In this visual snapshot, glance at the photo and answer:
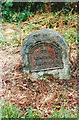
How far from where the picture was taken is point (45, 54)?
11.7 ft

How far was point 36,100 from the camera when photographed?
321 centimetres

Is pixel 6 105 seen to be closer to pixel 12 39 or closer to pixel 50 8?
pixel 12 39

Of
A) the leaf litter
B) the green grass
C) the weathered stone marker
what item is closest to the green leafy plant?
the green grass

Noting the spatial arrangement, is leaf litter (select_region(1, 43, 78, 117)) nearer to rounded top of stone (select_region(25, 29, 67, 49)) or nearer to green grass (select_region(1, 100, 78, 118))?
green grass (select_region(1, 100, 78, 118))

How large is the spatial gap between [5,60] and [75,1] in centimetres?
329

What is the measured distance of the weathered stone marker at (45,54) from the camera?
138 inches

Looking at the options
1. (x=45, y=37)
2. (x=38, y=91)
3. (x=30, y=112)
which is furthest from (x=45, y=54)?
(x=30, y=112)

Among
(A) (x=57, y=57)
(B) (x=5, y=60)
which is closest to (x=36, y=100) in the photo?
(A) (x=57, y=57)

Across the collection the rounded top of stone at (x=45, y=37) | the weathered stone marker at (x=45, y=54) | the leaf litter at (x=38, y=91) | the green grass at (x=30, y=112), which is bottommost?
the green grass at (x=30, y=112)

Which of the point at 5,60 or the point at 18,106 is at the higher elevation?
the point at 5,60

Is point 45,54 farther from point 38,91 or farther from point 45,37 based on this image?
point 38,91

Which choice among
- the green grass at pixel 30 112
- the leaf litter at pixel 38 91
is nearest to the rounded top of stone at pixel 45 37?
the leaf litter at pixel 38 91

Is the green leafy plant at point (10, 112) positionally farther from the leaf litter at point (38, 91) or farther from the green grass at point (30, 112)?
the leaf litter at point (38, 91)

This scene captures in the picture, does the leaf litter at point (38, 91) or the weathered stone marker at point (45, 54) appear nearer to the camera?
the leaf litter at point (38, 91)
